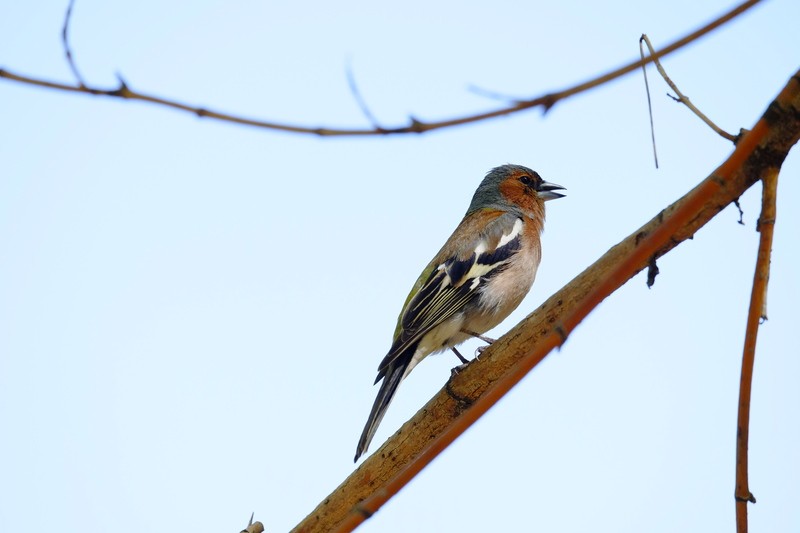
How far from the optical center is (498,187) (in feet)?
32.5

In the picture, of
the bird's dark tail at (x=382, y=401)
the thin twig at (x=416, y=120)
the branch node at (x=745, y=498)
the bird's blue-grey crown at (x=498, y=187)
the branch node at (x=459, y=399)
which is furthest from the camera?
the bird's blue-grey crown at (x=498, y=187)

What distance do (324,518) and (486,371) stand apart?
1.30 m

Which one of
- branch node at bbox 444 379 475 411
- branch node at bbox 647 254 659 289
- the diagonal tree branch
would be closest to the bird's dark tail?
the diagonal tree branch

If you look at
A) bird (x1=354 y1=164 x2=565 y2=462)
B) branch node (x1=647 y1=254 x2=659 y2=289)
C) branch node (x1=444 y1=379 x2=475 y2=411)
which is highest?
bird (x1=354 y1=164 x2=565 y2=462)

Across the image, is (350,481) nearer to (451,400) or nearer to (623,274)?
(451,400)

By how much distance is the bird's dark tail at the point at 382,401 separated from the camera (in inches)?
260

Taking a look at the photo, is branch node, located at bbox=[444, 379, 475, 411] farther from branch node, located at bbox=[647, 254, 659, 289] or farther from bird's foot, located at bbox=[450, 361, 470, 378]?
branch node, located at bbox=[647, 254, 659, 289]

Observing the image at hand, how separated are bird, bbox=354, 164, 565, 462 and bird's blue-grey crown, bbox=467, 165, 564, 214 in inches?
22.9

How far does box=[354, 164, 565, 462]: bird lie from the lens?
732cm

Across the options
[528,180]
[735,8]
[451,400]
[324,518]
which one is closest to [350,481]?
[324,518]

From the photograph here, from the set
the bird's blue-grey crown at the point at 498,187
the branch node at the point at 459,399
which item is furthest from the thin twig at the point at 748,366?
the bird's blue-grey crown at the point at 498,187

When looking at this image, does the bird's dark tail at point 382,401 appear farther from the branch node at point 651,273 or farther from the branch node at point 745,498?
the branch node at point 745,498

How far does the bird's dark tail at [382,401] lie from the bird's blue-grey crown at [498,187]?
285 centimetres

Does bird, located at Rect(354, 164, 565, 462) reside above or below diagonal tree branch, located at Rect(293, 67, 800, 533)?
above
